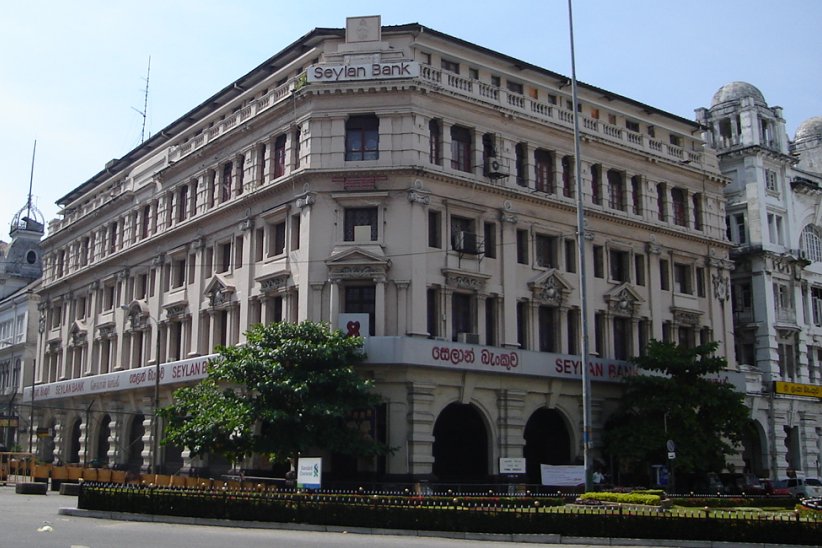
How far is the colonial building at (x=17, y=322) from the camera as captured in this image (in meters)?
76.5

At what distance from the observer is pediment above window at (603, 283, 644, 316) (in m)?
45.8

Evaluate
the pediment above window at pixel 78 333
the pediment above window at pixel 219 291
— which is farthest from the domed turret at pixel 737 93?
the pediment above window at pixel 78 333

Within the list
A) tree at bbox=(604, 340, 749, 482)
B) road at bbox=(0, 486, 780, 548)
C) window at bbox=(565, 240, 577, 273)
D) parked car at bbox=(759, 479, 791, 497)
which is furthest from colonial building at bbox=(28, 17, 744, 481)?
road at bbox=(0, 486, 780, 548)

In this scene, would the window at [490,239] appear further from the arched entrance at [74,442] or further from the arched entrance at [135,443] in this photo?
the arched entrance at [74,442]

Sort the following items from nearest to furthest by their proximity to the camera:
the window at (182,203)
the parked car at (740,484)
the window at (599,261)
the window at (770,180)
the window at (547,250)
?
1. the parked car at (740,484)
2. the window at (547,250)
3. the window at (599,261)
4. the window at (182,203)
5. the window at (770,180)

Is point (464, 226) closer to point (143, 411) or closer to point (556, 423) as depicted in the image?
point (556, 423)

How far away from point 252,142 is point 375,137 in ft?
25.6

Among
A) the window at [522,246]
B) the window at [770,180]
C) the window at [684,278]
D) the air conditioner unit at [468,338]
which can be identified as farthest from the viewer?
the window at [770,180]

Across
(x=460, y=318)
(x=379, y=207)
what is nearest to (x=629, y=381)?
(x=460, y=318)

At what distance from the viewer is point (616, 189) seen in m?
48.0

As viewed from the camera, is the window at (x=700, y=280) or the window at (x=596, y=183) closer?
the window at (x=596, y=183)

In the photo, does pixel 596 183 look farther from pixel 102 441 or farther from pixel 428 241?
pixel 102 441

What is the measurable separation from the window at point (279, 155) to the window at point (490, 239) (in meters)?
10.0

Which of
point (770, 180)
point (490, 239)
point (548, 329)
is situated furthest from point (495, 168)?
point (770, 180)
